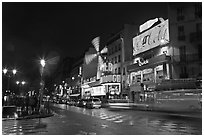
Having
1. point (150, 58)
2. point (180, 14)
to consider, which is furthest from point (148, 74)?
point (180, 14)

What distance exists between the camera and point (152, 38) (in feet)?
136

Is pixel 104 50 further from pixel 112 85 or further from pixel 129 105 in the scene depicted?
pixel 129 105

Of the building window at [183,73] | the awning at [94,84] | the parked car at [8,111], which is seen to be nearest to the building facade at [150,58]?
the building window at [183,73]

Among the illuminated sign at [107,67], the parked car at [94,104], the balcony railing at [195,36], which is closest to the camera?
the balcony railing at [195,36]

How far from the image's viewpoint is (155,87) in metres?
38.2

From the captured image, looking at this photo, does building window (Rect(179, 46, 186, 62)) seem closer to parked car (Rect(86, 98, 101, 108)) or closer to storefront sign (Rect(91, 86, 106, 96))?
parked car (Rect(86, 98, 101, 108))

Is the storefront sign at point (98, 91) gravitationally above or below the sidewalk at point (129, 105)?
above

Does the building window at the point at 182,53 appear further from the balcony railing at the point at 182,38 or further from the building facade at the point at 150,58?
the building facade at the point at 150,58

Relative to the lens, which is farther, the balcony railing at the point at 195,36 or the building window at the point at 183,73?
the building window at the point at 183,73

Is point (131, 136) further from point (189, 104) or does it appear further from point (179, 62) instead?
point (179, 62)

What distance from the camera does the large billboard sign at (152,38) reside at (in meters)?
37.7

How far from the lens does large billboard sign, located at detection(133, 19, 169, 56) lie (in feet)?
124

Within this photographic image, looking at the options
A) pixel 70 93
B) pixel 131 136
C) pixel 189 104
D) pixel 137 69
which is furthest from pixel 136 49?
pixel 70 93

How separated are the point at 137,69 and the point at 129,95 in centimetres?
573
